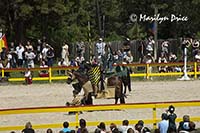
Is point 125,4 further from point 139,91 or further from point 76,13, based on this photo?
point 139,91

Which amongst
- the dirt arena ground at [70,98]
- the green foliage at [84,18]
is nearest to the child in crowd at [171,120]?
the dirt arena ground at [70,98]

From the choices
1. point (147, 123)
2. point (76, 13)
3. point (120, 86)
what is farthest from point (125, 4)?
point (147, 123)

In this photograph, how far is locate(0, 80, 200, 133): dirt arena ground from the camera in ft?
74.6

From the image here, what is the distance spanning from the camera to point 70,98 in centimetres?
2830

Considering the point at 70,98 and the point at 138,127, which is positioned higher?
the point at 138,127

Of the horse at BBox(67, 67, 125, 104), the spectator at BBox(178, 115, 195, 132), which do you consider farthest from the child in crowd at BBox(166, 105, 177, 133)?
the horse at BBox(67, 67, 125, 104)

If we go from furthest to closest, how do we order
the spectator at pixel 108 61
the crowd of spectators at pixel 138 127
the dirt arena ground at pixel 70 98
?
the spectator at pixel 108 61, the dirt arena ground at pixel 70 98, the crowd of spectators at pixel 138 127

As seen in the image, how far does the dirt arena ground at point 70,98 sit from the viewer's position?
74.6ft

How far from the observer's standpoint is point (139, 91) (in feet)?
99.7

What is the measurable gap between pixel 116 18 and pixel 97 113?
4589 cm

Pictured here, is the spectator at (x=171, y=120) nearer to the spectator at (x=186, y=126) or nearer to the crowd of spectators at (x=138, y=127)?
the crowd of spectators at (x=138, y=127)

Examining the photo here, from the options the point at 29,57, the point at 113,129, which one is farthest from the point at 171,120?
the point at 29,57

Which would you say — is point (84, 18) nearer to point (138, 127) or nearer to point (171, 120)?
point (171, 120)

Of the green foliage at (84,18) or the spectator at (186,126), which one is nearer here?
the spectator at (186,126)
